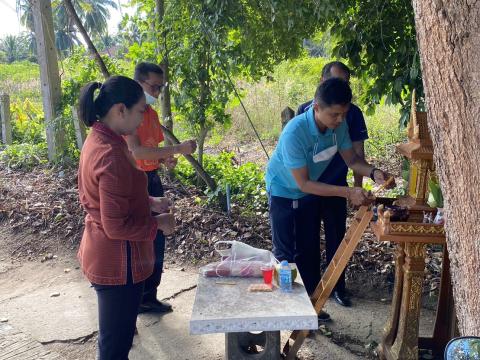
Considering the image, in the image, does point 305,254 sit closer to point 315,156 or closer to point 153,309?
point 315,156

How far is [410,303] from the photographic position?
2.62m

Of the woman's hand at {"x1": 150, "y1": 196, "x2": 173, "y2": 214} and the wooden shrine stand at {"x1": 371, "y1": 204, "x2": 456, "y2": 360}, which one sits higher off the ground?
the woman's hand at {"x1": 150, "y1": 196, "x2": 173, "y2": 214}

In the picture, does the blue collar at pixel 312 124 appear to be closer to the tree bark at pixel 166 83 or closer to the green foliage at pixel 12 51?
the tree bark at pixel 166 83

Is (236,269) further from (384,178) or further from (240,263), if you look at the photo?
(384,178)

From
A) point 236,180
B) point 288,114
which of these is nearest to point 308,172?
point 288,114

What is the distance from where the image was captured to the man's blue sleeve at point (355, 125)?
351 cm

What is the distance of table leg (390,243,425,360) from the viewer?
2.56 m

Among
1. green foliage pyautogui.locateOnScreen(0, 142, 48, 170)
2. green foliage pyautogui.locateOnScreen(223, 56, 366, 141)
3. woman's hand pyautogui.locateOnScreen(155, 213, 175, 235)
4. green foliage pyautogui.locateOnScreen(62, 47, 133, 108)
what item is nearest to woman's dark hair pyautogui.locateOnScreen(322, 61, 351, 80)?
woman's hand pyautogui.locateOnScreen(155, 213, 175, 235)

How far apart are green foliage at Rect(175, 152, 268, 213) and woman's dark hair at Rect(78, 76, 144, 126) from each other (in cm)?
312

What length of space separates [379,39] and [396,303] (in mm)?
2404

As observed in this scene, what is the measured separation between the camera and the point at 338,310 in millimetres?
3639

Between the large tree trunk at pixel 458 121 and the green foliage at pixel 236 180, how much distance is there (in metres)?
3.35

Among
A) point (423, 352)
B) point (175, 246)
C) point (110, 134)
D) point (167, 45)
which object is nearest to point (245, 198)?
point (175, 246)

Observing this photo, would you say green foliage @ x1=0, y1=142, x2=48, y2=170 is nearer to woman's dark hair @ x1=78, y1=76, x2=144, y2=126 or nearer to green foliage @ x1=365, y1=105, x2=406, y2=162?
green foliage @ x1=365, y1=105, x2=406, y2=162
